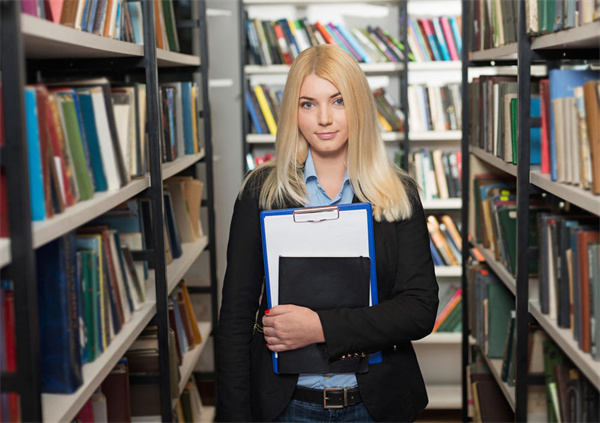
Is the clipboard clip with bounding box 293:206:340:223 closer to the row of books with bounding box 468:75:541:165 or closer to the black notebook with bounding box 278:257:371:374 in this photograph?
the black notebook with bounding box 278:257:371:374

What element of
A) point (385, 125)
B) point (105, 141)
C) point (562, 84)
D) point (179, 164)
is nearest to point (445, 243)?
point (385, 125)

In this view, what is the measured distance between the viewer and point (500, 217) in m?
2.69

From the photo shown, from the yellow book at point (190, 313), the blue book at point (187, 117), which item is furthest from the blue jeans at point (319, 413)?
the blue book at point (187, 117)

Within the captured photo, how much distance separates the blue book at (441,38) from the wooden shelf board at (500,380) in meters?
1.66

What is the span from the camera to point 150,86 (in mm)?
2213

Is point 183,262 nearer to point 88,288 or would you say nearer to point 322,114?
point 88,288

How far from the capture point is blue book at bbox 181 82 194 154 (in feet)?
10.1

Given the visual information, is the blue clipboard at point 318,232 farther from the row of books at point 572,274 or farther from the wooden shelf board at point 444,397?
the wooden shelf board at point 444,397

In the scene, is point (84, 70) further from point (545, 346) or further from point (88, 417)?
point (545, 346)

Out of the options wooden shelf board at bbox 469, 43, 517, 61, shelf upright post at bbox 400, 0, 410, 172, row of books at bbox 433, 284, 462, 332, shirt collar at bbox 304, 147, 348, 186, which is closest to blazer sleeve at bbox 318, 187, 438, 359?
shirt collar at bbox 304, 147, 348, 186

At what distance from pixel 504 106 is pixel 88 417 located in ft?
5.65

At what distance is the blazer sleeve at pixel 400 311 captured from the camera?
60.7 inches

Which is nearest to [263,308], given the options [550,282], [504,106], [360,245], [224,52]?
[360,245]

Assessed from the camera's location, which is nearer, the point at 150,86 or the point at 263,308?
the point at 263,308
